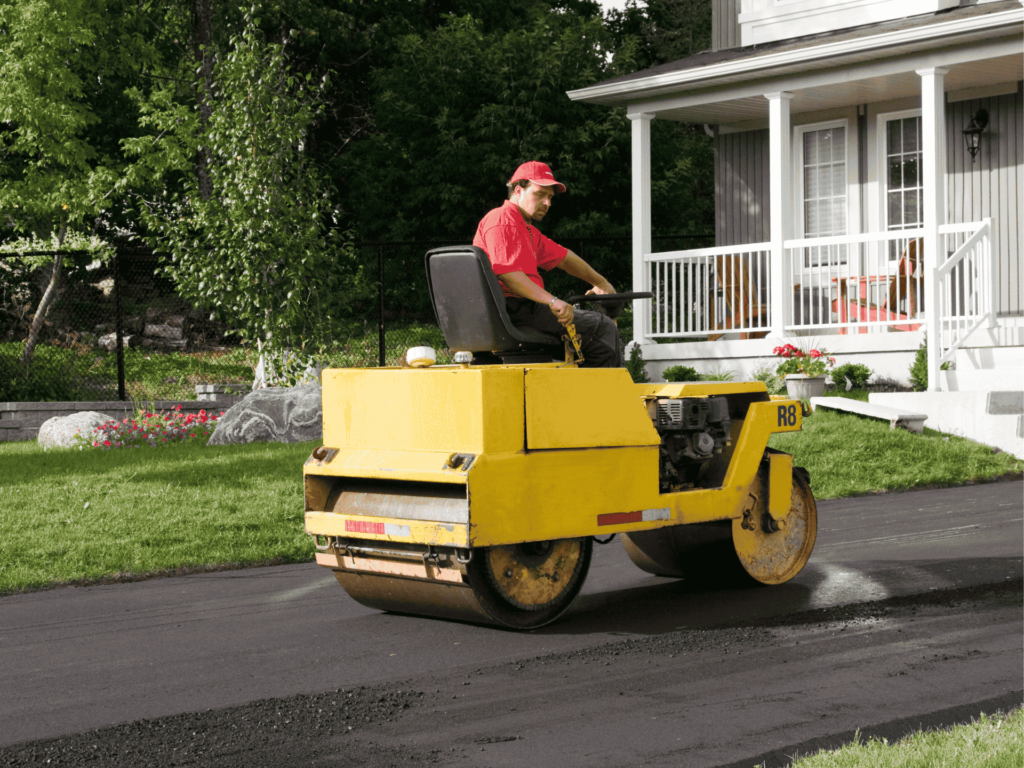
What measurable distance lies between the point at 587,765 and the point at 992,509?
709cm

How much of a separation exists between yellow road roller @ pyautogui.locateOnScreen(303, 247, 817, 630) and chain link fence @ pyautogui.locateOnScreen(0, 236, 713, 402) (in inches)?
283

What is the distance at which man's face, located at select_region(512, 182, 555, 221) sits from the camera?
646cm

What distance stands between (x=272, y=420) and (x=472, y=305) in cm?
859

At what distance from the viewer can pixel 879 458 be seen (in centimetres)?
1242

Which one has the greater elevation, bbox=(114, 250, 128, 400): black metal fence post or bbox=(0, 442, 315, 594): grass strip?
bbox=(114, 250, 128, 400): black metal fence post

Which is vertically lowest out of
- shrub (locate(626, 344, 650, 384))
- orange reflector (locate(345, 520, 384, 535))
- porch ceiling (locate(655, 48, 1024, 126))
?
orange reflector (locate(345, 520, 384, 535))

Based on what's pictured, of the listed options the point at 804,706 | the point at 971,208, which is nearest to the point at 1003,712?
the point at 804,706

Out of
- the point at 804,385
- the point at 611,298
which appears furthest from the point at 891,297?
the point at 611,298

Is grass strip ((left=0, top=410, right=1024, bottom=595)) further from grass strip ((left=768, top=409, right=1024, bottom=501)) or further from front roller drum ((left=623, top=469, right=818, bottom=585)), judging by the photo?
front roller drum ((left=623, top=469, right=818, bottom=585))

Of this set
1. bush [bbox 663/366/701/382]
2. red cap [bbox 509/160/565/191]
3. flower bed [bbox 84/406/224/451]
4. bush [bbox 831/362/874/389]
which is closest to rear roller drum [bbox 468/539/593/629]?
red cap [bbox 509/160/565/191]

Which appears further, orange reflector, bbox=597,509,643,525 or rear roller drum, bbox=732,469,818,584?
rear roller drum, bbox=732,469,818,584

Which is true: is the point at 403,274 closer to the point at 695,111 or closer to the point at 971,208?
the point at 695,111

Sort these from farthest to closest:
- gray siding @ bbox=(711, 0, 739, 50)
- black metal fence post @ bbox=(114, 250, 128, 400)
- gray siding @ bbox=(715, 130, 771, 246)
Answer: gray siding @ bbox=(711, 0, 739, 50), gray siding @ bbox=(715, 130, 771, 246), black metal fence post @ bbox=(114, 250, 128, 400)

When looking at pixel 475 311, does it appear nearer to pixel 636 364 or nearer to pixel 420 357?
pixel 420 357
